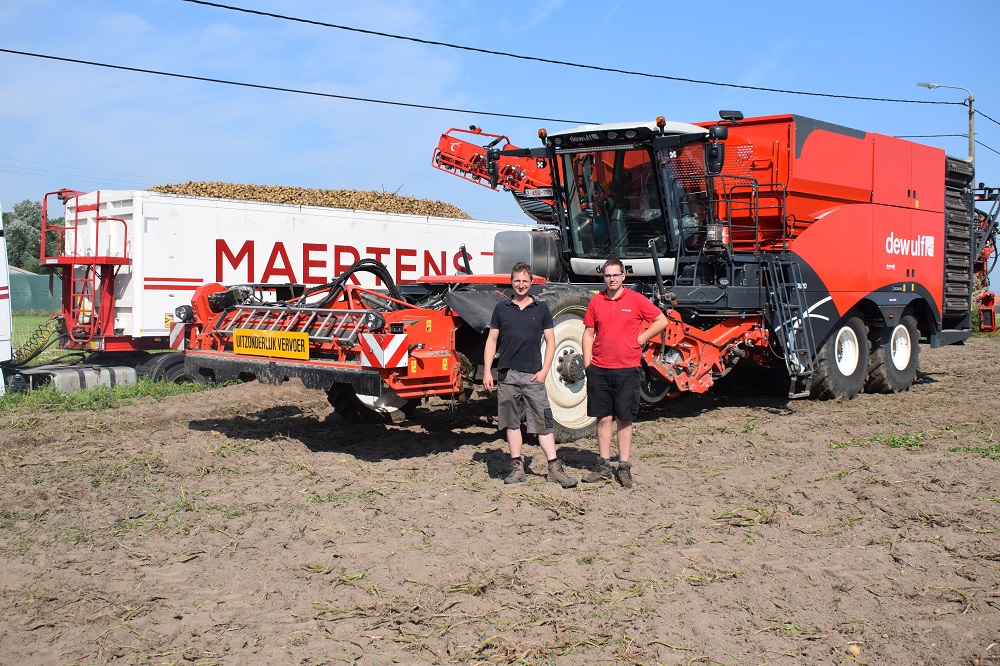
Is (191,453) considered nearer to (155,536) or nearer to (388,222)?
(155,536)

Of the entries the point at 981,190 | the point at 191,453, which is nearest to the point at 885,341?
the point at 981,190

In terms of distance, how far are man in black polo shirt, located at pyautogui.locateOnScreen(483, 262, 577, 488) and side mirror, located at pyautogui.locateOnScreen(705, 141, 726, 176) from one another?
332 centimetres

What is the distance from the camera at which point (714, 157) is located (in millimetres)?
9234

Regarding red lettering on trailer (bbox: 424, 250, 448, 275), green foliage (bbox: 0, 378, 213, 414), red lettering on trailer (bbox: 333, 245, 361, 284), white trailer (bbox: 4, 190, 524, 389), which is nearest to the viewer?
green foliage (bbox: 0, 378, 213, 414)

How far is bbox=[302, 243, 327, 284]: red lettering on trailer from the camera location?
15.2 m

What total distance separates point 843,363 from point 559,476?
661 centimetres

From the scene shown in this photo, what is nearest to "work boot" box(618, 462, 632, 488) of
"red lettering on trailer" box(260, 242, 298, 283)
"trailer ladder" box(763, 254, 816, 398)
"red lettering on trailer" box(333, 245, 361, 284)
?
"trailer ladder" box(763, 254, 816, 398)

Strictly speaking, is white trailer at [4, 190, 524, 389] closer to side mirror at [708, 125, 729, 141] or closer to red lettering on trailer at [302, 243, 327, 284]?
red lettering on trailer at [302, 243, 327, 284]

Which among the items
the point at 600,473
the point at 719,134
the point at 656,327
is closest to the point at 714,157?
the point at 719,134

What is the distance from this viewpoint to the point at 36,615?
4328 millimetres

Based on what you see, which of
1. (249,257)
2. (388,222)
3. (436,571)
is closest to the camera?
(436,571)

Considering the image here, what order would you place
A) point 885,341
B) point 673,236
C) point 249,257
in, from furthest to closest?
point 249,257
point 885,341
point 673,236

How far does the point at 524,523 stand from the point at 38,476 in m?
3.99

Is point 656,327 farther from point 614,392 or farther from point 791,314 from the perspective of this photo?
point 791,314
